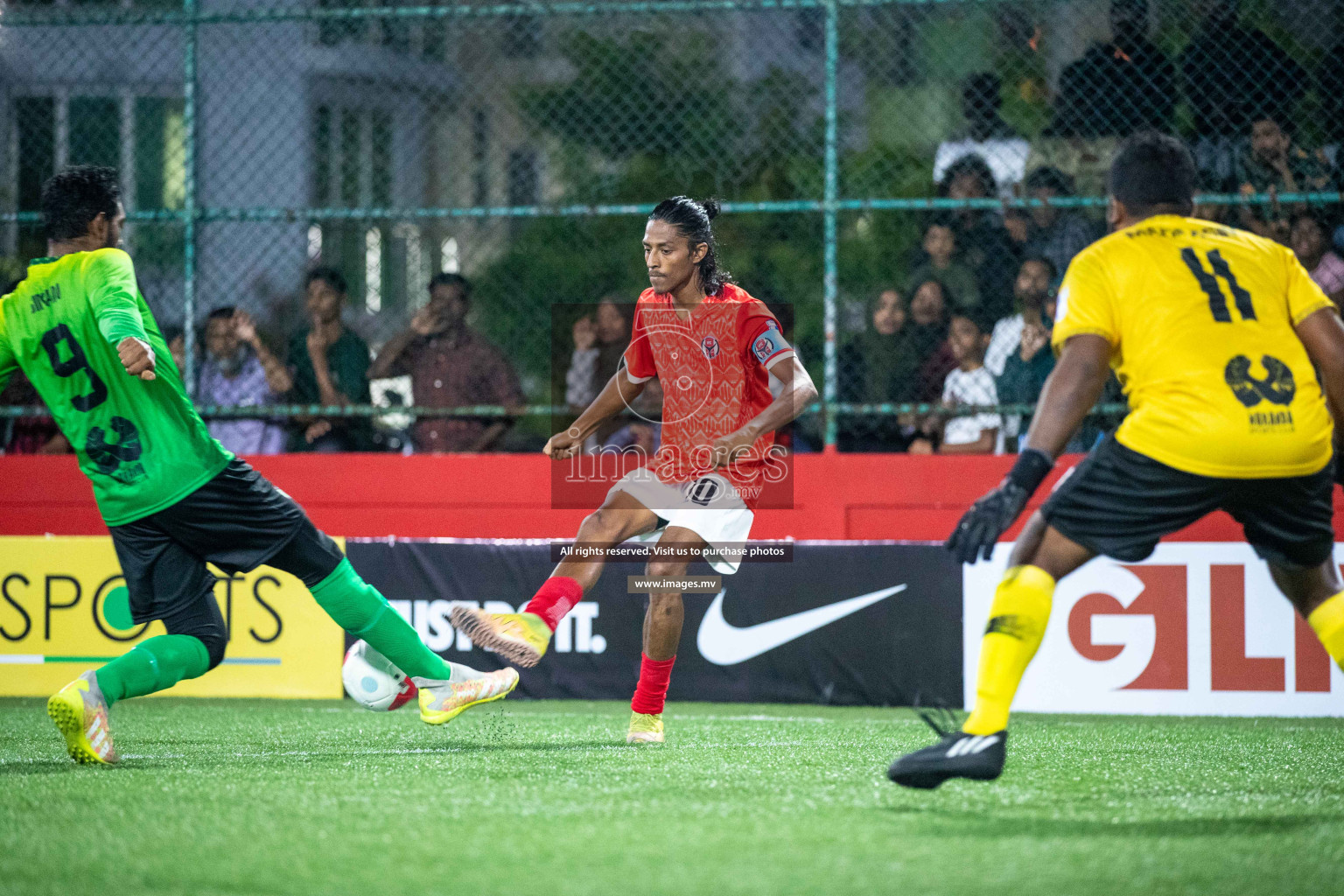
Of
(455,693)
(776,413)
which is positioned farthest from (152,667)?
(776,413)

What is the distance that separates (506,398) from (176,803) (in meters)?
4.84

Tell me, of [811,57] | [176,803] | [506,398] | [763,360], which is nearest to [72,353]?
[176,803]

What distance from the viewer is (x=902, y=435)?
27.1 ft

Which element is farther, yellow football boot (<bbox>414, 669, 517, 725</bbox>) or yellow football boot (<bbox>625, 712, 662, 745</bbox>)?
yellow football boot (<bbox>625, 712, 662, 745</bbox>)

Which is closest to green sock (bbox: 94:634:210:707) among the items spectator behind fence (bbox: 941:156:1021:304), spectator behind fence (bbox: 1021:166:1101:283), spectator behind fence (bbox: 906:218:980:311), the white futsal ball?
the white futsal ball

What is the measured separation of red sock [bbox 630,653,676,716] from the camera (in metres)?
5.48

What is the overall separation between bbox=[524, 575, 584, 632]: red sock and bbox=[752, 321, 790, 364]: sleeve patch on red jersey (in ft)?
3.49

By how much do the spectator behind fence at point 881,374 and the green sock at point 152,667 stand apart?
442 cm

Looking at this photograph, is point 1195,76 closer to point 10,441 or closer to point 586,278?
point 586,278

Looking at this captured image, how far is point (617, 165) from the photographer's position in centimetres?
1489

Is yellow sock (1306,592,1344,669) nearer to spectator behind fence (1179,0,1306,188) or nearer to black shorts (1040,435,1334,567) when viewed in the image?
black shorts (1040,435,1334,567)

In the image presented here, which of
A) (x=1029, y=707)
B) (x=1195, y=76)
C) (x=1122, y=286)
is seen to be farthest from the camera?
(x=1195, y=76)

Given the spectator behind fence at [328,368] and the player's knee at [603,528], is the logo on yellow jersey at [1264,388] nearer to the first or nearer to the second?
the player's knee at [603,528]

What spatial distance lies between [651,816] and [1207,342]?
1837mm
